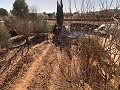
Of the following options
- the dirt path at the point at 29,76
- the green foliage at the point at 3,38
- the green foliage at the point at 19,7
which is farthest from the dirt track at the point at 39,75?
the green foliage at the point at 19,7

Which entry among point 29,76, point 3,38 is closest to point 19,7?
point 3,38

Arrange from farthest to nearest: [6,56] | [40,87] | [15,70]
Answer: [6,56]
[15,70]
[40,87]

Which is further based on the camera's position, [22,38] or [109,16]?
[22,38]

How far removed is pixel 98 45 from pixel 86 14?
94cm

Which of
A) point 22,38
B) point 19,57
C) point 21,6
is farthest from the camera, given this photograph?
point 21,6

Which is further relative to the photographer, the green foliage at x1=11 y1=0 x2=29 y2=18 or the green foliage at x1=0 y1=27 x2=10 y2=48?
the green foliage at x1=11 y1=0 x2=29 y2=18

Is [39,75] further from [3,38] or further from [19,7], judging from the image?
[19,7]

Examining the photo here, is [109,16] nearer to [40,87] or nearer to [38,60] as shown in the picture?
[40,87]

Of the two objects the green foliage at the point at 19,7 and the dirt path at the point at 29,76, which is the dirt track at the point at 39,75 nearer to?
the dirt path at the point at 29,76

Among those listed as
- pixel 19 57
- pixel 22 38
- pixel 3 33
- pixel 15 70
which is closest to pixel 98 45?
pixel 15 70

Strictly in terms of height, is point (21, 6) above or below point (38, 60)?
above

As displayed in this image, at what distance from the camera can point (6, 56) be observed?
20.0 metres

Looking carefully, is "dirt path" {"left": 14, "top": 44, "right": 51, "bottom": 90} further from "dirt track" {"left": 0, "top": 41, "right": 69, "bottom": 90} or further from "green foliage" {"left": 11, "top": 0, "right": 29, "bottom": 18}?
"green foliage" {"left": 11, "top": 0, "right": 29, "bottom": 18}

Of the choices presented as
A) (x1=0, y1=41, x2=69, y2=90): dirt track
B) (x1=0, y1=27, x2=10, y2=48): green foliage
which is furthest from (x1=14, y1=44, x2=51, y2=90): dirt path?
(x1=0, y1=27, x2=10, y2=48): green foliage
